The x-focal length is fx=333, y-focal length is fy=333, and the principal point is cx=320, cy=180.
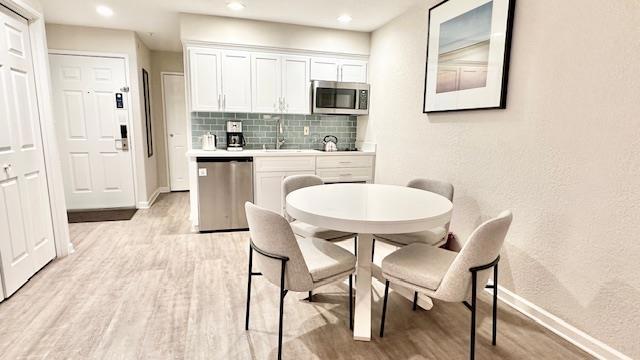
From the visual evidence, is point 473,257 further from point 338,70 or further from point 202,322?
point 338,70

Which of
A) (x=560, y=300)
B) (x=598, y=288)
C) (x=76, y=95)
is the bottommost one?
(x=560, y=300)

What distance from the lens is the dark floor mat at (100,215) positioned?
13.6 ft

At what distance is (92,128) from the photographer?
14.5 ft

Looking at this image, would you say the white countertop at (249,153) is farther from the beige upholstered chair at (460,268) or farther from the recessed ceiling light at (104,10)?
the beige upholstered chair at (460,268)

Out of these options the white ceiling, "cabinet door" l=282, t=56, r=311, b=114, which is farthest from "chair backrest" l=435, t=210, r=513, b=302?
"cabinet door" l=282, t=56, r=311, b=114

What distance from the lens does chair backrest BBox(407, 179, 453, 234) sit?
8.18 feet

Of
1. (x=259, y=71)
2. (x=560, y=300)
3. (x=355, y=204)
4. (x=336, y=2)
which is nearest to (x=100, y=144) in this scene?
(x=259, y=71)

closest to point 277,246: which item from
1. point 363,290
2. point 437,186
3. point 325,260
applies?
point 325,260

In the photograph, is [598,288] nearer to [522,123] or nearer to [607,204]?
[607,204]

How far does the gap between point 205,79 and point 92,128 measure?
1920 millimetres

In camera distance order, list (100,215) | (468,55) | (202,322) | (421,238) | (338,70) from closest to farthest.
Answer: (202,322) < (421,238) < (468,55) < (338,70) < (100,215)

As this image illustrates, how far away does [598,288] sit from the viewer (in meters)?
1.78

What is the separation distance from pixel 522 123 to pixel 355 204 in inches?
49.7

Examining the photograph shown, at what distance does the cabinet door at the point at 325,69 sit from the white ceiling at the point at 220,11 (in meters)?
0.40
